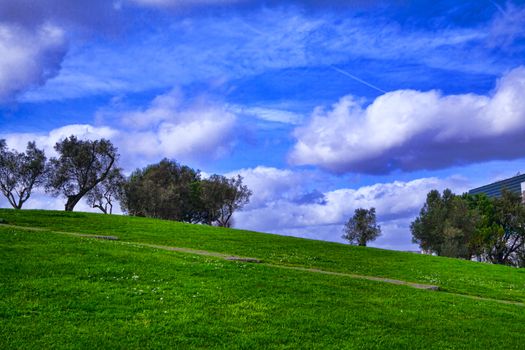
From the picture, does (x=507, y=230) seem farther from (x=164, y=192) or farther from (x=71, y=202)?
(x=71, y=202)

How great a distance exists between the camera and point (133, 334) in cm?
1346

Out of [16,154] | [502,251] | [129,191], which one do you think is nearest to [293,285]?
[16,154]

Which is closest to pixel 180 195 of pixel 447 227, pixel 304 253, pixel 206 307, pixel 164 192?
pixel 164 192

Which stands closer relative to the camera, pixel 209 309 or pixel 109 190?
pixel 209 309

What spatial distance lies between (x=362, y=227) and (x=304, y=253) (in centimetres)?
5624

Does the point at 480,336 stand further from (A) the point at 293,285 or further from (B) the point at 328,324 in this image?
(A) the point at 293,285

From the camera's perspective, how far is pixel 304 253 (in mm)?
37000

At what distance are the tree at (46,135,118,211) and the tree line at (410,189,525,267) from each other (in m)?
56.0

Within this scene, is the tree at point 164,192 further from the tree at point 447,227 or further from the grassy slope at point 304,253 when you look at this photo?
the tree at point 447,227

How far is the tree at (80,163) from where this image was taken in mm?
67625

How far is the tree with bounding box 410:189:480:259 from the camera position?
84938 millimetres

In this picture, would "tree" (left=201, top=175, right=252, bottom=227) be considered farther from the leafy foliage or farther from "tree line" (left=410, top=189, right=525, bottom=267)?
"tree line" (left=410, top=189, right=525, bottom=267)

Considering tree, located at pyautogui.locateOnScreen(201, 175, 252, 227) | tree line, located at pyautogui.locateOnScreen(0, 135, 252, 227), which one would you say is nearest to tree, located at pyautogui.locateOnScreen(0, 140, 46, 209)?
tree line, located at pyautogui.locateOnScreen(0, 135, 252, 227)

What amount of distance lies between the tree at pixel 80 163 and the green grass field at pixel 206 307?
40131 millimetres
